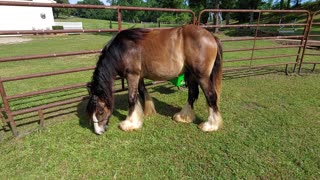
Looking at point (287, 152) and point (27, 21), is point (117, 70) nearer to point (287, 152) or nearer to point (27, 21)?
point (287, 152)

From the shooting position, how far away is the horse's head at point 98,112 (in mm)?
2658

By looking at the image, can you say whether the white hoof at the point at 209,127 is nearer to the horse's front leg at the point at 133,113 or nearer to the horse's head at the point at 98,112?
the horse's front leg at the point at 133,113

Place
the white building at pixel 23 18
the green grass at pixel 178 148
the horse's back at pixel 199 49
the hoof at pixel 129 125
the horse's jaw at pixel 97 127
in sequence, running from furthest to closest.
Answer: the white building at pixel 23 18, the hoof at pixel 129 125, the horse's jaw at pixel 97 127, the horse's back at pixel 199 49, the green grass at pixel 178 148

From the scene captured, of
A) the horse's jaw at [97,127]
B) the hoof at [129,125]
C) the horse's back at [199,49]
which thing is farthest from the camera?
the hoof at [129,125]

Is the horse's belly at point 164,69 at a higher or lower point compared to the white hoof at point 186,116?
higher

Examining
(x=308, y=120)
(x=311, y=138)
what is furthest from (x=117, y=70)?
(x=308, y=120)

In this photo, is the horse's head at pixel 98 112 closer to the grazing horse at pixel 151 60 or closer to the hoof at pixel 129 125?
the grazing horse at pixel 151 60

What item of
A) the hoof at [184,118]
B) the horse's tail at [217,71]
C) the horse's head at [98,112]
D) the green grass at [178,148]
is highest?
the horse's tail at [217,71]

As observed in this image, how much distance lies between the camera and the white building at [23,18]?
22750 mm

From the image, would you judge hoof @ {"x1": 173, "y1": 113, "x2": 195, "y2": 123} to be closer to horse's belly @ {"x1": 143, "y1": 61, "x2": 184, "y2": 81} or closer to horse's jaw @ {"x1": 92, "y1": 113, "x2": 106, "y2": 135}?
horse's belly @ {"x1": 143, "y1": 61, "x2": 184, "y2": 81}

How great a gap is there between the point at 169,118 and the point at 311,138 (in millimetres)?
2035

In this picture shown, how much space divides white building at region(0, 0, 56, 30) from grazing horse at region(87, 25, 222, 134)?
2682 centimetres

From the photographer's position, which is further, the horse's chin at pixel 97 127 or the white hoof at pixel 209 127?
the white hoof at pixel 209 127

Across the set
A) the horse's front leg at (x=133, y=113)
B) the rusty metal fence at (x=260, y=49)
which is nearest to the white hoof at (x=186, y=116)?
the horse's front leg at (x=133, y=113)
